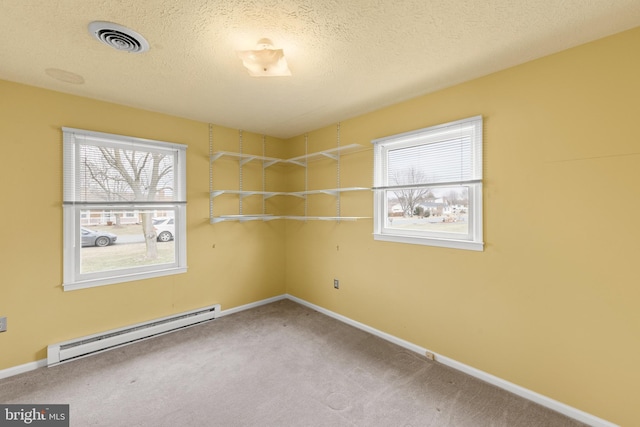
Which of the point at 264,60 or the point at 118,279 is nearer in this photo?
the point at 264,60

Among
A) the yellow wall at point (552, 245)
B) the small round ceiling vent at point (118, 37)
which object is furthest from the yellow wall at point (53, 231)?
the yellow wall at point (552, 245)

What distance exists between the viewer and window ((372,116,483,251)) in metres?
2.27

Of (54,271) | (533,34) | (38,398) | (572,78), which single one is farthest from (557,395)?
(54,271)

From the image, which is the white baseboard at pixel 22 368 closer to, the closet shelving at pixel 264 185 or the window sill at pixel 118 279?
the window sill at pixel 118 279

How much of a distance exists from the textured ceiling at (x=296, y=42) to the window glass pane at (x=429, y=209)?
3.01 ft

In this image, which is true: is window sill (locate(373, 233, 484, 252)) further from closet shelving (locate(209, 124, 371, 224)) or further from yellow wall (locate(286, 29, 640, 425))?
closet shelving (locate(209, 124, 371, 224))

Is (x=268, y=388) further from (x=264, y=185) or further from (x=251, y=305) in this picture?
(x=264, y=185)

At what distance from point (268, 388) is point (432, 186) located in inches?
83.4

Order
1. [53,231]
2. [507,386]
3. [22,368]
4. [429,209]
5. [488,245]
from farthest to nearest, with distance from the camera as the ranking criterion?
[429,209], [53,231], [22,368], [488,245], [507,386]

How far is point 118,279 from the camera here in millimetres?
2754

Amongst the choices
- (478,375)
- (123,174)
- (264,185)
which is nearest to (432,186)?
(478,375)

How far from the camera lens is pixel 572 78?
1.79 m

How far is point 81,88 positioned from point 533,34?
3406mm

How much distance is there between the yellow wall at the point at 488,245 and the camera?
5.49ft
